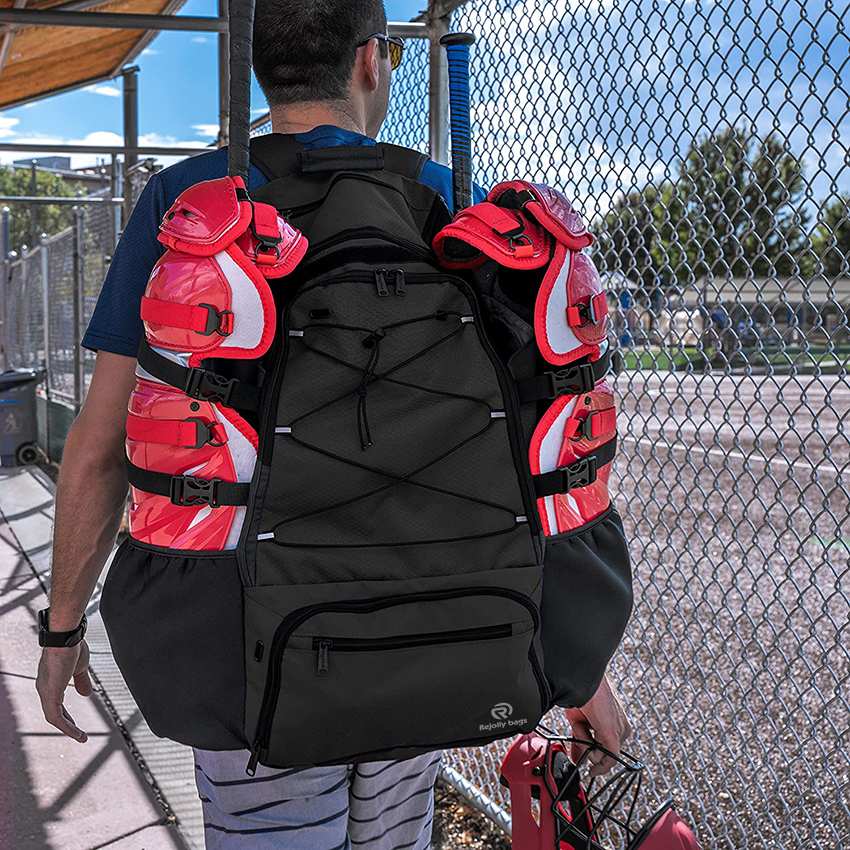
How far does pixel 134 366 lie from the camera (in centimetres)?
156

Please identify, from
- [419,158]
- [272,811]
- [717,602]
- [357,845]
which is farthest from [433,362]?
[717,602]

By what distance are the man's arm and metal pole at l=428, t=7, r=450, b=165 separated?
5.43 ft

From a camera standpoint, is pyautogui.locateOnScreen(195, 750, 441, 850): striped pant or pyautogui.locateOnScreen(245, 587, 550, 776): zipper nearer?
pyautogui.locateOnScreen(245, 587, 550, 776): zipper

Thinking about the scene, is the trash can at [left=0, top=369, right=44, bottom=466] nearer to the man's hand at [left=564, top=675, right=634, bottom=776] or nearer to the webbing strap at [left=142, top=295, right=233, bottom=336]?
the man's hand at [left=564, top=675, right=634, bottom=776]

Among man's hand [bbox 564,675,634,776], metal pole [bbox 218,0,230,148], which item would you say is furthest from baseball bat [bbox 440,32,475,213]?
metal pole [bbox 218,0,230,148]

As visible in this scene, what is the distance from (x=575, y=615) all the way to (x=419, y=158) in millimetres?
817

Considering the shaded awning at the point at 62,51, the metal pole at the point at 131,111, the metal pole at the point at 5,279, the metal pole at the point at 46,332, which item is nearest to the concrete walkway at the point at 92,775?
the shaded awning at the point at 62,51

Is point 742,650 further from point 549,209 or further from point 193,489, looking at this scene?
point 193,489

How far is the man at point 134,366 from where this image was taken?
155cm

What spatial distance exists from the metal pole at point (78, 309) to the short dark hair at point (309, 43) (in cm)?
653

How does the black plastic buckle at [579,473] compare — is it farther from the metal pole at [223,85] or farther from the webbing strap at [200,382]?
the metal pole at [223,85]

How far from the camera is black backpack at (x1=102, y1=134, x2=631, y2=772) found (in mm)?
1331

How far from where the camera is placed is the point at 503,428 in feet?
4.62

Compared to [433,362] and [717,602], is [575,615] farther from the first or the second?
[717,602]
